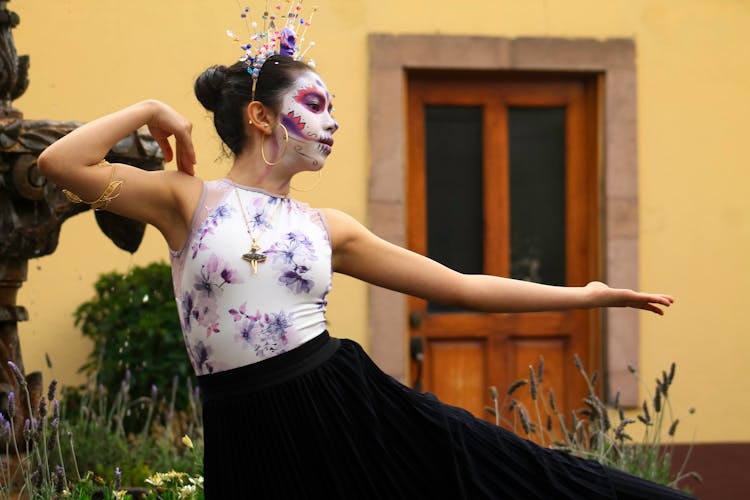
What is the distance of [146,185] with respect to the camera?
2.88 meters

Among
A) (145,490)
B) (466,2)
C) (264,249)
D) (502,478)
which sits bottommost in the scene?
(145,490)

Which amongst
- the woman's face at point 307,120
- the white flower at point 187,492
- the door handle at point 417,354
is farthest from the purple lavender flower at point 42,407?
the door handle at point 417,354

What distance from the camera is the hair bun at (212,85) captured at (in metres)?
3.17

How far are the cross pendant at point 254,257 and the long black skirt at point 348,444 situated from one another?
0.22 m

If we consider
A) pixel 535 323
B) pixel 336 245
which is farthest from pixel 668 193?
pixel 336 245

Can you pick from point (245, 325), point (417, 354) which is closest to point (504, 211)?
point (417, 354)

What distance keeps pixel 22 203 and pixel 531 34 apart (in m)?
3.56

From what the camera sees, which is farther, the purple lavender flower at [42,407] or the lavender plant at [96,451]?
the lavender plant at [96,451]

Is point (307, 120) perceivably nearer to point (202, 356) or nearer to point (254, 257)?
point (254, 257)

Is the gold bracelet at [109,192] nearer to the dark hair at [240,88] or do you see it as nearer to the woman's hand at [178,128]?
the woman's hand at [178,128]

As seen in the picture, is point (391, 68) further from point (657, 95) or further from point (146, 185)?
point (146, 185)

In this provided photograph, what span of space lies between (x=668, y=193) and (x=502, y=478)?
4545 mm

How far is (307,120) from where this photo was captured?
10.1 ft

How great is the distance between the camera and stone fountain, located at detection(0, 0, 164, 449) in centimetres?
432
